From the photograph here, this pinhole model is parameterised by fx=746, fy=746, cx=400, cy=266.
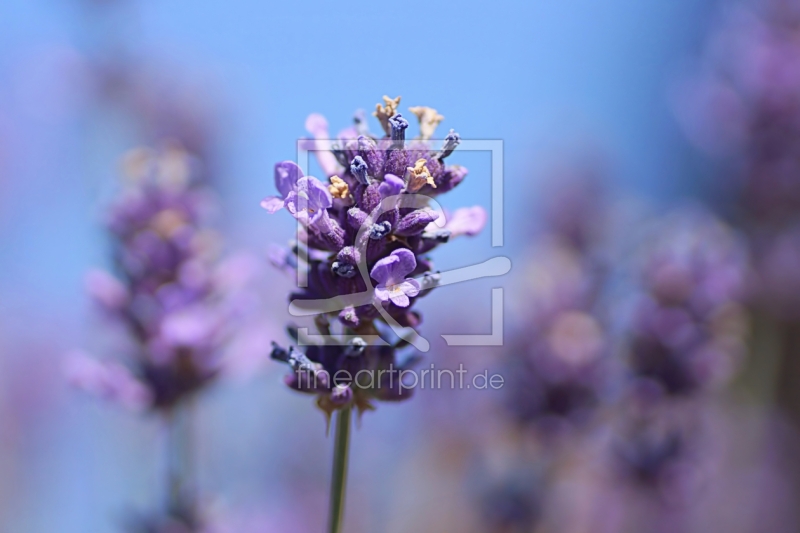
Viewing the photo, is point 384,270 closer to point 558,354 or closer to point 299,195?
point 299,195

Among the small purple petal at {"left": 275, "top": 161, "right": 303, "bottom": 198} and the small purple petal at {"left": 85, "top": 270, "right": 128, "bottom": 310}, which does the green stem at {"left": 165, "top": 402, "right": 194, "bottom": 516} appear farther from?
the small purple petal at {"left": 275, "top": 161, "right": 303, "bottom": 198}

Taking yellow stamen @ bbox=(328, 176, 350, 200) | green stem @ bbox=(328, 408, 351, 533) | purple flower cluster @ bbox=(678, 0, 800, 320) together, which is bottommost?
green stem @ bbox=(328, 408, 351, 533)

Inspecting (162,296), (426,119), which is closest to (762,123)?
(426,119)

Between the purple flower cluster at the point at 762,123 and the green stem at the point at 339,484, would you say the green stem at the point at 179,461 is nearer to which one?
the green stem at the point at 339,484

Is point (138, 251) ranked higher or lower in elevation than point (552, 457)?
higher

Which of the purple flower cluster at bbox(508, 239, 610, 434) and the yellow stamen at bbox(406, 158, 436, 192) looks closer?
the yellow stamen at bbox(406, 158, 436, 192)

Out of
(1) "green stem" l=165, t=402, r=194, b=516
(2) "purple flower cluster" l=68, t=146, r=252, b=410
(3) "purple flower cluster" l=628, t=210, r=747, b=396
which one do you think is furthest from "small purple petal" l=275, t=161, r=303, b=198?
(3) "purple flower cluster" l=628, t=210, r=747, b=396

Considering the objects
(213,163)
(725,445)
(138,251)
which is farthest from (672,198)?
(138,251)

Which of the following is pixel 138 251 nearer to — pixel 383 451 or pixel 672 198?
pixel 383 451
